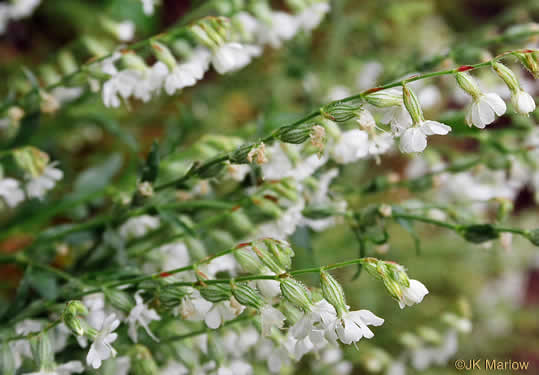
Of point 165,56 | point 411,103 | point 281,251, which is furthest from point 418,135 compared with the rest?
point 165,56

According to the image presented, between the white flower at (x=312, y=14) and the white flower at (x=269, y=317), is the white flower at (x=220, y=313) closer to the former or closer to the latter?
the white flower at (x=269, y=317)

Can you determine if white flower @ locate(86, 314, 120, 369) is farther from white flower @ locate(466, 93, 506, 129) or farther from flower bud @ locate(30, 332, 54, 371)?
white flower @ locate(466, 93, 506, 129)

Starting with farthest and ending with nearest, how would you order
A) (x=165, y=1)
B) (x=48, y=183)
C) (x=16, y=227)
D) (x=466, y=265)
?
(x=165, y=1)
(x=466, y=265)
(x=16, y=227)
(x=48, y=183)

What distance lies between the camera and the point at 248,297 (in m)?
0.73

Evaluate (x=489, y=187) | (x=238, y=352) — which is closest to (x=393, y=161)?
(x=489, y=187)

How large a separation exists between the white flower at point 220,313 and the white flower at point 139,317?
105mm

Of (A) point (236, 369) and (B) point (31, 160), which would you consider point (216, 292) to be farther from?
(B) point (31, 160)

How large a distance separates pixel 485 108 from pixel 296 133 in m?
0.28

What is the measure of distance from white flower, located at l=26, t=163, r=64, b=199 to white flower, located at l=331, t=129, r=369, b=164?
571mm

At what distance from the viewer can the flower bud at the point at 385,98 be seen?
0.74 m

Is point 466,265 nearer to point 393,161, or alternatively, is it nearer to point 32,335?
point 393,161

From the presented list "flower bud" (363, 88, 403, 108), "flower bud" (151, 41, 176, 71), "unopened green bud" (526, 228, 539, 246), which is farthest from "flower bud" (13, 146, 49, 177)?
"unopened green bud" (526, 228, 539, 246)

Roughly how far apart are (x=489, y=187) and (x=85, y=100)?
1.10 meters

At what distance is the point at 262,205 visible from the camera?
100cm
